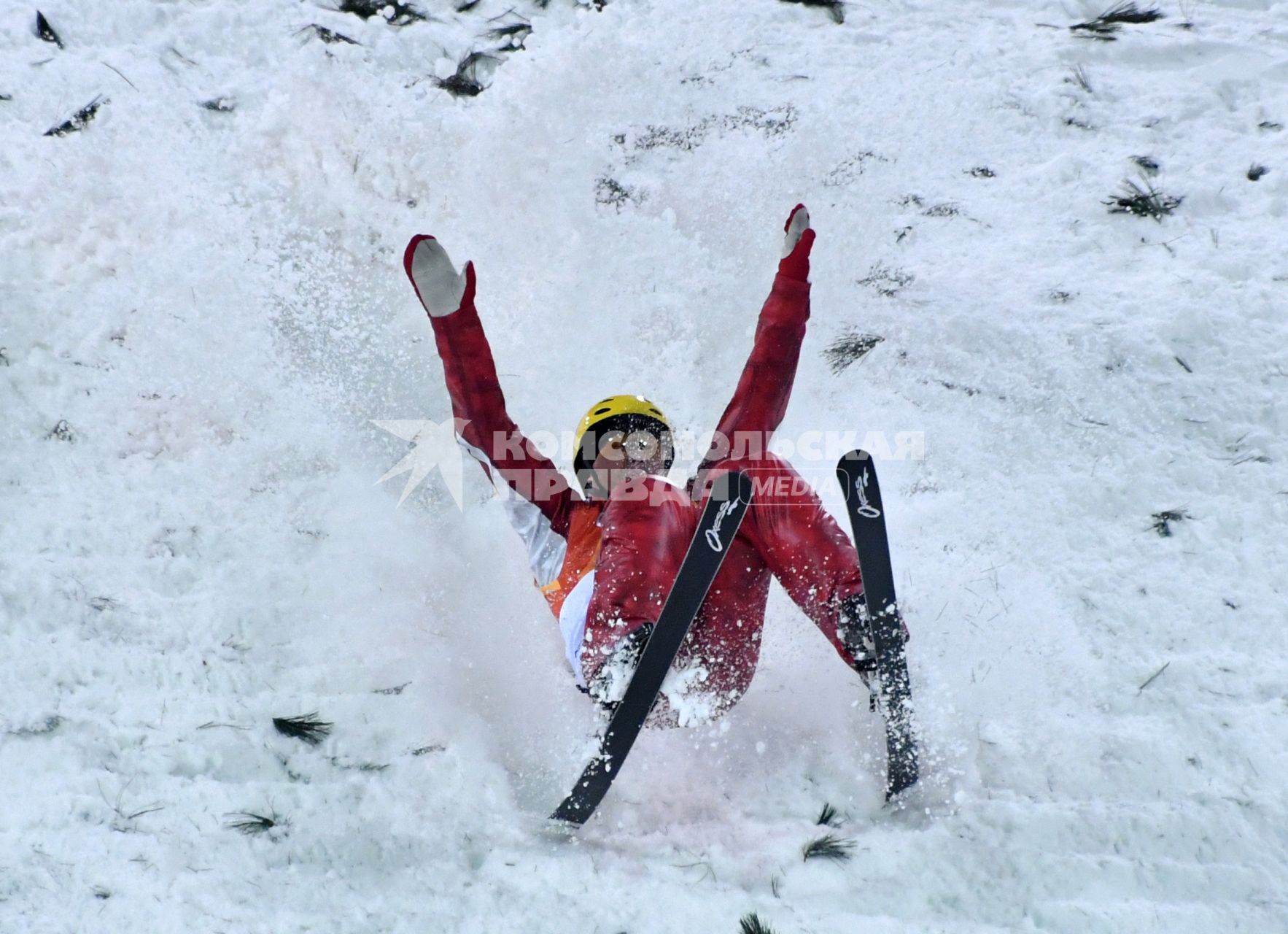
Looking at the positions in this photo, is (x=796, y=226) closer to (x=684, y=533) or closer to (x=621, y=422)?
(x=621, y=422)

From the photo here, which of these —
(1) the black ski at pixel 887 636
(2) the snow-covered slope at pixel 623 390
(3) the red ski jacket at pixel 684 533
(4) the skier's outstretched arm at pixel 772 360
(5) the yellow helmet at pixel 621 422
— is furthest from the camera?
(4) the skier's outstretched arm at pixel 772 360

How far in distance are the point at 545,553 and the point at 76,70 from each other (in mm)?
2629

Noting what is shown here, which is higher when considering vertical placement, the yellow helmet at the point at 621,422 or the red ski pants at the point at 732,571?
the yellow helmet at the point at 621,422

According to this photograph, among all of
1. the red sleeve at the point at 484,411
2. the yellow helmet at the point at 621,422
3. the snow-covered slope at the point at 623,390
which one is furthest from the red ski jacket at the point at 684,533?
the snow-covered slope at the point at 623,390

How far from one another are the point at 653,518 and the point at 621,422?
0.34 m

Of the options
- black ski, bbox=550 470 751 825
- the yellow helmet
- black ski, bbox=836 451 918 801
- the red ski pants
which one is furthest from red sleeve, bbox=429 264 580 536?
black ski, bbox=836 451 918 801

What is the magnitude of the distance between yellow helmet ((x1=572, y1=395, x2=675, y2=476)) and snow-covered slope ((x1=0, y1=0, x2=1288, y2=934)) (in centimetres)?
61

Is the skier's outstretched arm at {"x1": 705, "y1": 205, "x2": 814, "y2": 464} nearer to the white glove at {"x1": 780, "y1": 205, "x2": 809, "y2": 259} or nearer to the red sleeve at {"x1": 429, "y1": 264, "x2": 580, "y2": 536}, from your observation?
the white glove at {"x1": 780, "y1": 205, "x2": 809, "y2": 259}

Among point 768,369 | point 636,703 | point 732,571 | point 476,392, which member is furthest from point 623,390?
point 636,703

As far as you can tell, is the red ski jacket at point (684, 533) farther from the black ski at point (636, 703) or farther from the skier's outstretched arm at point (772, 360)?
the black ski at point (636, 703)

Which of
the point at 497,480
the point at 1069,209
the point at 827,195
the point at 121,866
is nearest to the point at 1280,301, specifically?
the point at 1069,209

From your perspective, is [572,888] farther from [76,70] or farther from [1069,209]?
[76,70]

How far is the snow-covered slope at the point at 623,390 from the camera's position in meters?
2.43

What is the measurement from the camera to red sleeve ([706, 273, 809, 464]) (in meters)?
3.11
